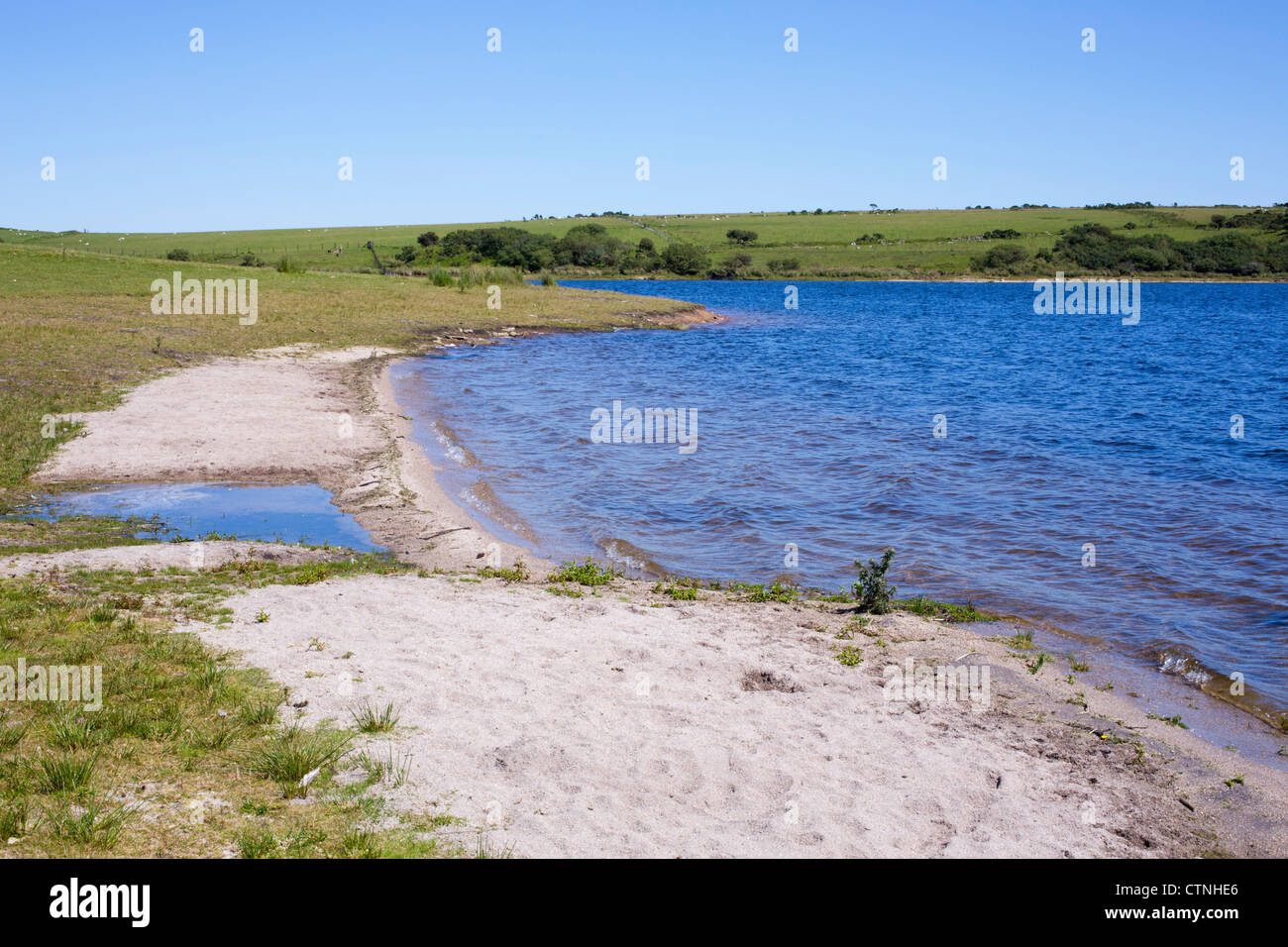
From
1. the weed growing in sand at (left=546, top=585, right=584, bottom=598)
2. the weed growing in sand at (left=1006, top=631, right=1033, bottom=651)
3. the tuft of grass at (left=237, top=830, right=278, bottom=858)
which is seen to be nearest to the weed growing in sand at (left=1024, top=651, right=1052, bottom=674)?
the weed growing in sand at (left=1006, top=631, right=1033, bottom=651)

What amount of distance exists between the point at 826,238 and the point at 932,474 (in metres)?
145

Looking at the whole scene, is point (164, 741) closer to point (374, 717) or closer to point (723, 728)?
point (374, 717)

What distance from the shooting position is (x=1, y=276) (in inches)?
1785

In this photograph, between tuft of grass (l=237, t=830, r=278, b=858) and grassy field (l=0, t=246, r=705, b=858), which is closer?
tuft of grass (l=237, t=830, r=278, b=858)

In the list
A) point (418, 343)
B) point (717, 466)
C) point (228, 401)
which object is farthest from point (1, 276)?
point (717, 466)

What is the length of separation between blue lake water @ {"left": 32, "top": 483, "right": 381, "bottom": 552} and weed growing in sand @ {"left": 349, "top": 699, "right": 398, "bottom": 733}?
6530 millimetres

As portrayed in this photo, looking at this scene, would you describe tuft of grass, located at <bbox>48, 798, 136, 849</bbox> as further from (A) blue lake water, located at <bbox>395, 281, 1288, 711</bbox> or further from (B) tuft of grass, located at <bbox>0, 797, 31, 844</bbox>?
(A) blue lake water, located at <bbox>395, 281, 1288, 711</bbox>

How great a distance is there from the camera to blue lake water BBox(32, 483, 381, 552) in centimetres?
1462

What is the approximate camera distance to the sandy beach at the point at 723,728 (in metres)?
6.64

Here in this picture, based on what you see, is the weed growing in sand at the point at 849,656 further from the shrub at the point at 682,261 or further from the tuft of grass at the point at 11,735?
the shrub at the point at 682,261

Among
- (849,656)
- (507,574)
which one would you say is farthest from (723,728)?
(507,574)

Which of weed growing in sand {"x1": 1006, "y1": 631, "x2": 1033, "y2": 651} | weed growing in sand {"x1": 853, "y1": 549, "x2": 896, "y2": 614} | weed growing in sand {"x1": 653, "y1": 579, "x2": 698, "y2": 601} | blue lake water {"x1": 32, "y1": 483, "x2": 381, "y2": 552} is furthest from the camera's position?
blue lake water {"x1": 32, "y1": 483, "x2": 381, "y2": 552}

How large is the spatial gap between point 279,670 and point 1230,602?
1294 cm
